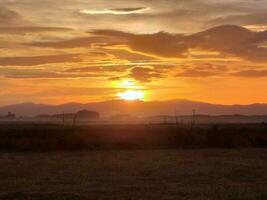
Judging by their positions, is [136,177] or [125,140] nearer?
[136,177]

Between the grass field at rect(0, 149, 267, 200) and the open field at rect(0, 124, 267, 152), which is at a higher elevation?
the open field at rect(0, 124, 267, 152)

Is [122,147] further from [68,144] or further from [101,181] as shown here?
[101,181]

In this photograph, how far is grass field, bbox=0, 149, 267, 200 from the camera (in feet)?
81.3

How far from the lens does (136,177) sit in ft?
104

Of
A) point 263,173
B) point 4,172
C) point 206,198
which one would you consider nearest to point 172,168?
point 263,173

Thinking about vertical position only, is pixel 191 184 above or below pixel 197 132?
below

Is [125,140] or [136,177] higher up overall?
[125,140]

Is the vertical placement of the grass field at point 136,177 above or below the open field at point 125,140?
below

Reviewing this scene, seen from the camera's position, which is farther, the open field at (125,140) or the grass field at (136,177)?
the open field at (125,140)

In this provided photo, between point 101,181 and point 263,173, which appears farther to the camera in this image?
point 263,173

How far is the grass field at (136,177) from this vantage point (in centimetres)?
2478

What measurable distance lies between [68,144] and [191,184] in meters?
29.4

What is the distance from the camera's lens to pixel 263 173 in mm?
33531

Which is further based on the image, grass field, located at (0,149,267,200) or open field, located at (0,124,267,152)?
open field, located at (0,124,267,152)
